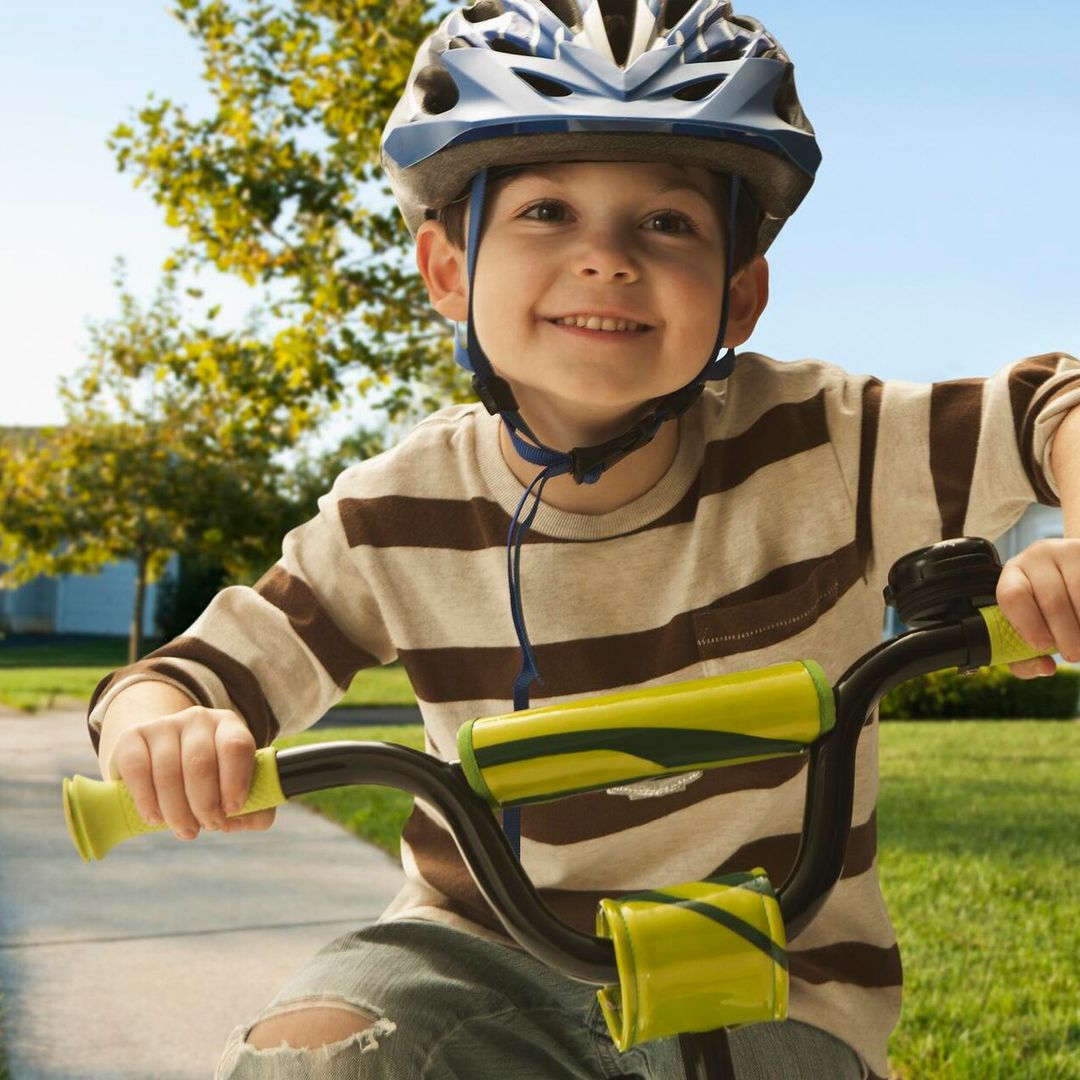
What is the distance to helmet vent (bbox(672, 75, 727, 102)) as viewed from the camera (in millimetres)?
2082

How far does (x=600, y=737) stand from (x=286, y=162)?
350 inches

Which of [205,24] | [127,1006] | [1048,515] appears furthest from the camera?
[1048,515]

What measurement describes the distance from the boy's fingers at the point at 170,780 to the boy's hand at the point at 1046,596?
882 mm

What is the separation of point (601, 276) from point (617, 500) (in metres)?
0.38

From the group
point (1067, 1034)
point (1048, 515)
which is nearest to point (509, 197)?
point (1067, 1034)

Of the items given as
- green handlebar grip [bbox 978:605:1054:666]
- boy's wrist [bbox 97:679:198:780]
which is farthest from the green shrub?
green handlebar grip [bbox 978:605:1054:666]

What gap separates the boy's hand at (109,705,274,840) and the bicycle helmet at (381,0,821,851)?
0.47m

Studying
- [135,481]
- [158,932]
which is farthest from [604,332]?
[135,481]

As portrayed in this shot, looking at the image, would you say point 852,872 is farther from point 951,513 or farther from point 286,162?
point 286,162

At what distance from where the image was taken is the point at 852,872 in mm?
2062

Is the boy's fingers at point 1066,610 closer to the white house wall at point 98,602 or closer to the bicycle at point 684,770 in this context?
the bicycle at point 684,770

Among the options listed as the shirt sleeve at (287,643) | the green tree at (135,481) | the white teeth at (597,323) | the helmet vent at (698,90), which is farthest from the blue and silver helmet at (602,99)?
the green tree at (135,481)

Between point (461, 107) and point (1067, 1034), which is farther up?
point (461, 107)

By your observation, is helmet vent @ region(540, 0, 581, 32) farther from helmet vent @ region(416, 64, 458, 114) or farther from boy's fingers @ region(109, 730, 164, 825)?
boy's fingers @ region(109, 730, 164, 825)
